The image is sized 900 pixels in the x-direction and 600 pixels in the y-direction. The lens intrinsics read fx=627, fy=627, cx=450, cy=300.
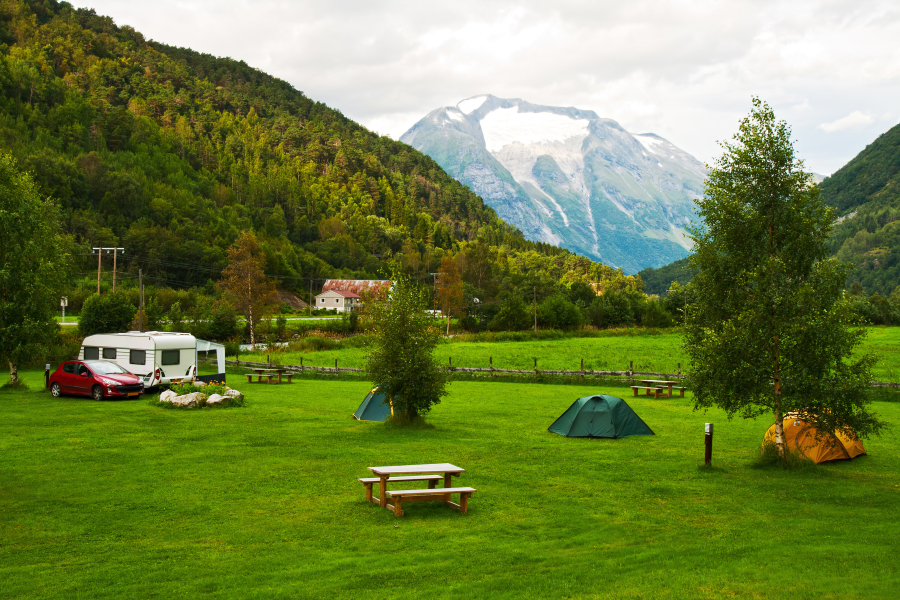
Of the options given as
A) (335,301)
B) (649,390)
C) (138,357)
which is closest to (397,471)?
(138,357)

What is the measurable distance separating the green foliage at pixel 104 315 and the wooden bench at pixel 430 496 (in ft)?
145

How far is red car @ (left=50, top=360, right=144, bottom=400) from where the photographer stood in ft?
87.1

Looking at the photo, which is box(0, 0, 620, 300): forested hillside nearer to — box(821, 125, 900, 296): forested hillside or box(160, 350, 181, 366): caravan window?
box(160, 350, 181, 366): caravan window

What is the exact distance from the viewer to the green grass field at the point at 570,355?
154 ft

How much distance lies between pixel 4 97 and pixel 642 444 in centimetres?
15281

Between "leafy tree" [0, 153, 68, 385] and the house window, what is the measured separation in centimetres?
353

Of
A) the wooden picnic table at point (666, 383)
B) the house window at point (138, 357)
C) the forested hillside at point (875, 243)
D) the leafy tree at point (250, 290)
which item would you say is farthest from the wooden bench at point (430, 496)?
the forested hillside at point (875, 243)

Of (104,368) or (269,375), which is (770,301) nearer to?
(104,368)

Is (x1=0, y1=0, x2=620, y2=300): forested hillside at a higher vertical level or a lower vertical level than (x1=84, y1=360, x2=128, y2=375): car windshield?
higher

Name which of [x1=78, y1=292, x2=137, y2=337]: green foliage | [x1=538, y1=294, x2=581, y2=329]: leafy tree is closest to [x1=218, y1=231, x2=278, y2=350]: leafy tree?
[x1=78, y1=292, x2=137, y2=337]: green foliage

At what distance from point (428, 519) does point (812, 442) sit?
1104cm

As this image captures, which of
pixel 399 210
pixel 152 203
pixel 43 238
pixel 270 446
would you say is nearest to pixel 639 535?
pixel 270 446

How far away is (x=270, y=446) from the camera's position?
17141 millimetres

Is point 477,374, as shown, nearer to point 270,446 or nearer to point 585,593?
point 270,446
